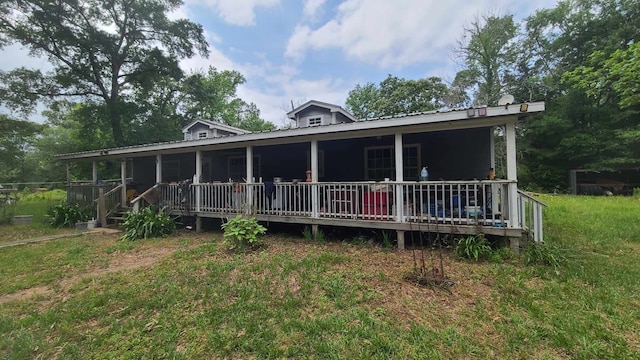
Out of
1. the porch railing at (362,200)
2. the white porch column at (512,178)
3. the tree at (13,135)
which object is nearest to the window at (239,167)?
the porch railing at (362,200)

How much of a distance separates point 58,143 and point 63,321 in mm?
37295

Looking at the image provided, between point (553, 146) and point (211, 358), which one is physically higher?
point (553, 146)

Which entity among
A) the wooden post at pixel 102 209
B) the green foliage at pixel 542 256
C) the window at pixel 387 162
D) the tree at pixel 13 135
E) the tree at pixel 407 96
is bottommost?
the green foliage at pixel 542 256

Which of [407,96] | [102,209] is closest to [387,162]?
[102,209]

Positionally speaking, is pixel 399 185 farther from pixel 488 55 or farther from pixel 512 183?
pixel 488 55

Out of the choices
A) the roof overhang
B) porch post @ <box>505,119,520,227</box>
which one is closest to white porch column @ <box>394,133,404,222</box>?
the roof overhang

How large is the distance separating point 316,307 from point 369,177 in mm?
5337

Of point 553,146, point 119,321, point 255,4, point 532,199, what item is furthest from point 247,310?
point 553,146

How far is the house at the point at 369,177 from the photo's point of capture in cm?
503

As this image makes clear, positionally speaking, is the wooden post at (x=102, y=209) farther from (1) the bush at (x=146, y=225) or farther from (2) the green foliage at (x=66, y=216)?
(1) the bush at (x=146, y=225)

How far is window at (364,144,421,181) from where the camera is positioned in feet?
25.5

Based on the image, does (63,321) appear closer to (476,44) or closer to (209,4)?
(209,4)

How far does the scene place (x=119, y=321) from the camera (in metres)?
3.29

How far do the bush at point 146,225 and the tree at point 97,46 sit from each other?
13592mm
